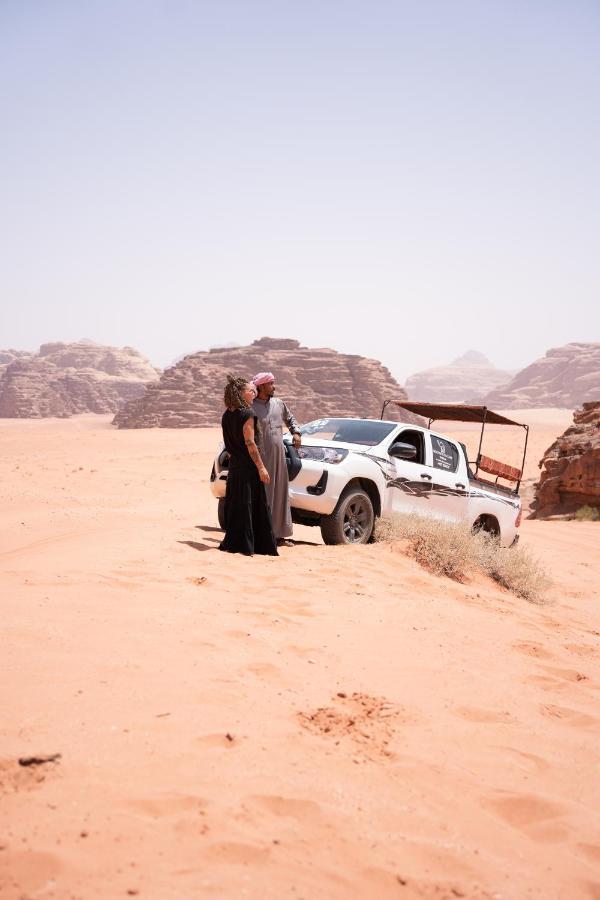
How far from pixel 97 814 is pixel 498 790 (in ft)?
5.64

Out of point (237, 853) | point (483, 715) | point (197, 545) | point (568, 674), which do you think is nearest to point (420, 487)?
point (197, 545)

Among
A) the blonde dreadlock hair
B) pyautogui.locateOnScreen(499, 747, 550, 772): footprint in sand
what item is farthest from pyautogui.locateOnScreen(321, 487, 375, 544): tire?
pyautogui.locateOnScreen(499, 747, 550, 772): footprint in sand

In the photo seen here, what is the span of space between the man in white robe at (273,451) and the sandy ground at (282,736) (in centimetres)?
107

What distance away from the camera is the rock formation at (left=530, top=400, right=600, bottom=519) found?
1852 cm

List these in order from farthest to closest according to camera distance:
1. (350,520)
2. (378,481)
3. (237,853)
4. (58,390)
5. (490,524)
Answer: (58,390) → (490,524) → (378,481) → (350,520) → (237,853)

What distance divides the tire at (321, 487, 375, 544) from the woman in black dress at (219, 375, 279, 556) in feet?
3.73

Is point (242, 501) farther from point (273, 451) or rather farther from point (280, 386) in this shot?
point (280, 386)

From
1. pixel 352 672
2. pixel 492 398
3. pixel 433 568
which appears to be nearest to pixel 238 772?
pixel 352 672

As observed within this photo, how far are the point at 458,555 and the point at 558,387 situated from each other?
18876 cm

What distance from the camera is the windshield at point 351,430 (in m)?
9.53

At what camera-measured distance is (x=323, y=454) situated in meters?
8.94

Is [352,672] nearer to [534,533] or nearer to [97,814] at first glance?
[97,814]

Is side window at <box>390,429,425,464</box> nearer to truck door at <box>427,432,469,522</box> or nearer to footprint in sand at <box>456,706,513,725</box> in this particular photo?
truck door at <box>427,432,469,522</box>

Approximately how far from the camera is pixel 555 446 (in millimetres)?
20625
